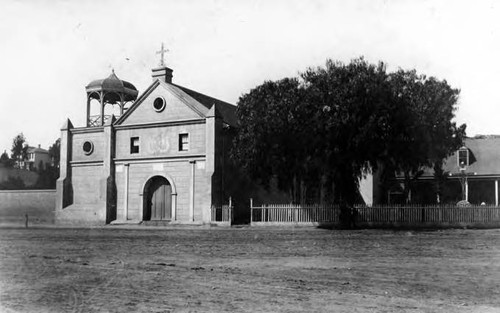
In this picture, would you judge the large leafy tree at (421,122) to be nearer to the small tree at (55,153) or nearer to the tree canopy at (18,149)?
the small tree at (55,153)

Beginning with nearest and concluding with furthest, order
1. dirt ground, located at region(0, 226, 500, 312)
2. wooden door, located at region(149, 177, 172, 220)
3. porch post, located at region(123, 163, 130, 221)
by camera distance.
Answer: dirt ground, located at region(0, 226, 500, 312), wooden door, located at region(149, 177, 172, 220), porch post, located at region(123, 163, 130, 221)

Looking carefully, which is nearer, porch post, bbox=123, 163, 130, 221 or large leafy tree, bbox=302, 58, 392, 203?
large leafy tree, bbox=302, 58, 392, 203

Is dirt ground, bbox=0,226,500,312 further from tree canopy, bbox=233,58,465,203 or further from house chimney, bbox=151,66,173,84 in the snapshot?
house chimney, bbox=151,66,173,84

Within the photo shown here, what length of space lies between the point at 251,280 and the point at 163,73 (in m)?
31.5

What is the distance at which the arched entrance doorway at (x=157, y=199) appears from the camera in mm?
37500

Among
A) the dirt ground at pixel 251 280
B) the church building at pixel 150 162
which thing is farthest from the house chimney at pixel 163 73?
the dirt ground at pixel 251 280

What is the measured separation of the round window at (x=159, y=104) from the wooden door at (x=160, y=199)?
15.7 feet

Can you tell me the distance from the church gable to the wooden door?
4.33 meters

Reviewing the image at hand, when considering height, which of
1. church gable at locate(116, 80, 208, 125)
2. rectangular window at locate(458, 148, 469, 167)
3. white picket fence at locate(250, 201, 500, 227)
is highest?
church gable at locate(116, 80, 208, 125)

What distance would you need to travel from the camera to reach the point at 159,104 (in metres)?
38.2

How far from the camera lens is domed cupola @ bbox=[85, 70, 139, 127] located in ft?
143

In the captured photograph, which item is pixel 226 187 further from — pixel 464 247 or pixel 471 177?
pixel 464 247

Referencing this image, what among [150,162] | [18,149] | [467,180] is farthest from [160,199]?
[18,149]

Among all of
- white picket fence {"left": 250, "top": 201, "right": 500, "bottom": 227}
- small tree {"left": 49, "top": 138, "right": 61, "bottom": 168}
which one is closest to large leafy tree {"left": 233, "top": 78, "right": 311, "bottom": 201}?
white picket fence {"left": 250, "top": 201, "right": 500, "bottom": 227}
